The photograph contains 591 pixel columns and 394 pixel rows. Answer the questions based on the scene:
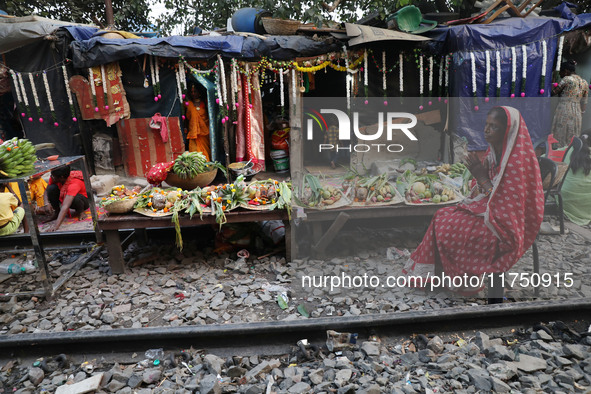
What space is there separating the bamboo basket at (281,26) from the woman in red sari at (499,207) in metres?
5.34

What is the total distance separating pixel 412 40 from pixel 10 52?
7.38 meters

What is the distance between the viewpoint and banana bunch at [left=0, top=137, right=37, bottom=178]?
3736 millimetres

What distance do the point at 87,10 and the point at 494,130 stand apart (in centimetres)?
1254

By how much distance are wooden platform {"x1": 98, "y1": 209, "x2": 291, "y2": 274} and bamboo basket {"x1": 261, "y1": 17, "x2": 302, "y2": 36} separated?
178 inches

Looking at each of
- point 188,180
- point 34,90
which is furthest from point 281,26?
point 34,90

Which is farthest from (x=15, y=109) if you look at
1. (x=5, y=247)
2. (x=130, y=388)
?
(x=130, y=388)

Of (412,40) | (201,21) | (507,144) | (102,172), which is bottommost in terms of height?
(102,172)

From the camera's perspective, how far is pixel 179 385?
8.75 feet

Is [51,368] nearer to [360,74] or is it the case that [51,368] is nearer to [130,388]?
[130,388]

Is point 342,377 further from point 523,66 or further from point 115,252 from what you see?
point 523,66

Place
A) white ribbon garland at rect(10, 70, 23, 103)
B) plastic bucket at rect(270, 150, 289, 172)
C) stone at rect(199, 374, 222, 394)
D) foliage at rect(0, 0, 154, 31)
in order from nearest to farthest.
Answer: stone at rect(199, 374, 222, 394) → white ribbon garland at rect(10, 70, 23, 103) → plastic bucket at rect(270, 150, 289, 172) → foliage at rect(0, 0, 154, 31)

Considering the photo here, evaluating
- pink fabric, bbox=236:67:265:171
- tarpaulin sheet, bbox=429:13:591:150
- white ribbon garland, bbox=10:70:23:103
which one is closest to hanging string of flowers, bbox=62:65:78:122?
white ribbon garland, bbox=10:70:23:103

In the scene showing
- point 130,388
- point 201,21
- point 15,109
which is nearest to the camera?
point 130,388

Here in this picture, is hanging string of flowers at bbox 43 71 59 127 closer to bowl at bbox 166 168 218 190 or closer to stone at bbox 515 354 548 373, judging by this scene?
bowl at bbox 166 168 218 190
